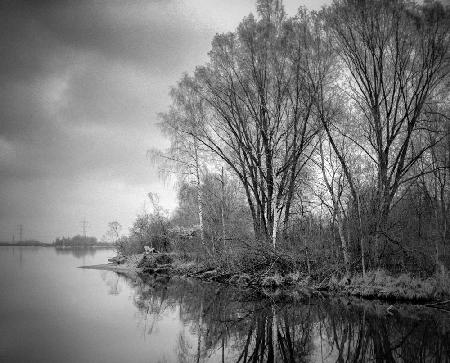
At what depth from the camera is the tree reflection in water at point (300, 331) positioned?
5.69m

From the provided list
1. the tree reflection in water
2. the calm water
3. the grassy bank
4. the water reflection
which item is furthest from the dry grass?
the water reflection

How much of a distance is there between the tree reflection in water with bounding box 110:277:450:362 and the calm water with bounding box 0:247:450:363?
0.06 ft

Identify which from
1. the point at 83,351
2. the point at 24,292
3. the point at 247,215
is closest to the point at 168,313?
the point at 83,351

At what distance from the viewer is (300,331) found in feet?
23.5

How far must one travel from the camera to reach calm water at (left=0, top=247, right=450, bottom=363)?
18.8 feet

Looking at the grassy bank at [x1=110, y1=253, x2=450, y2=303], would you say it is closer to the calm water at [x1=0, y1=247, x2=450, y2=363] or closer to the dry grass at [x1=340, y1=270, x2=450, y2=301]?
the dry grass at [x1=340, y1=270, x2=450, y2=301]

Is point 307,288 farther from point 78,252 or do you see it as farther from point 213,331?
point 78,252

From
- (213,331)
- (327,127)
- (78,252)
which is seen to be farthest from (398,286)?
(78,252)

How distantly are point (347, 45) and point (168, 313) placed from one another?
42.4 feet

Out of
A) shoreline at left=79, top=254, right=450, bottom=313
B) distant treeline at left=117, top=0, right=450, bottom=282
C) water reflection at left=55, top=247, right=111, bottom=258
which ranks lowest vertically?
water reflection at left=55, top=247, right=111, bottom=258

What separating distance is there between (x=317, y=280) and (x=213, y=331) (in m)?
6.75

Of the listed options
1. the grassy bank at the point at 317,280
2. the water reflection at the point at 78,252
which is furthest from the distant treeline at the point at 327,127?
the water reflection at the point at 78,252

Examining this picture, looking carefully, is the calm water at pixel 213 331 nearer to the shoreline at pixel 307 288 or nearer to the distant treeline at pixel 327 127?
the shoreline at pixel 307 288

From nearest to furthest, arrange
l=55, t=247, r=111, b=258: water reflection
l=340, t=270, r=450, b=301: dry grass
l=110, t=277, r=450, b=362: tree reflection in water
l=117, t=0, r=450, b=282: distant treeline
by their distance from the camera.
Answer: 1. l=110, t=277, r=450, b=362: tree reflection in water
2. l=340, t=270, r=450, b=301: dry grass
3. l=117, t=0, r=450, b=282: distant treeline
4. l=55, t=247, r=111, b=258: water reflection
